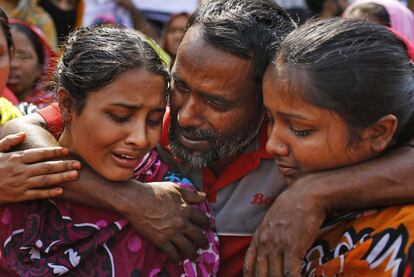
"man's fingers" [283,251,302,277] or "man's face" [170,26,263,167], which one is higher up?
"man's face" [170,26,263,167]

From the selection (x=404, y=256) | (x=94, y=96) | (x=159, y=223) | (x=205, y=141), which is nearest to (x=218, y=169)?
(x=205, y=141)

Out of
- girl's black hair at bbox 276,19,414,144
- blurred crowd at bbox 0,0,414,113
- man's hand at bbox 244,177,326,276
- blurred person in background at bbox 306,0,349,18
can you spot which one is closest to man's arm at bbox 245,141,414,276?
man's hand at bbox 244,177,326,276

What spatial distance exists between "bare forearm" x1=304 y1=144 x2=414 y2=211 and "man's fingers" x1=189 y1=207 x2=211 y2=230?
464 millimetres

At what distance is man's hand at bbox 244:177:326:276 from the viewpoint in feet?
6.95

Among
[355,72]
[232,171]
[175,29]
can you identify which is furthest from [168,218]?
[175,29]

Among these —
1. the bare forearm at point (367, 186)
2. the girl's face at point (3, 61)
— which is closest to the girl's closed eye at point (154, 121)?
the bare forearm at point (367, 186)

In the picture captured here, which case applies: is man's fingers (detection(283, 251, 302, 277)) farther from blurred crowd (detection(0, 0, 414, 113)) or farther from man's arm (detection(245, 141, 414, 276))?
blurred crowd (detection(0, 0, 414, 113))

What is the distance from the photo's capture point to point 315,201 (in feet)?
7.10

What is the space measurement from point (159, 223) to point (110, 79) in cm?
54

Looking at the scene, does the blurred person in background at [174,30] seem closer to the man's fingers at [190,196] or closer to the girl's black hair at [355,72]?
the man's fingers at [190,196]

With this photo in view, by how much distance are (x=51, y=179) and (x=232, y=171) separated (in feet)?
2.55

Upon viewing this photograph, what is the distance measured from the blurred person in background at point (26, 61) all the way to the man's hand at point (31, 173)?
264 cm

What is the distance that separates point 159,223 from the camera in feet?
7.72

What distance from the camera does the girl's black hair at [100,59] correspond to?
2279 mm
